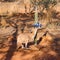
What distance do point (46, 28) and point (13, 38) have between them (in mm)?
1748

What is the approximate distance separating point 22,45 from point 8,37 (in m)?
1.39

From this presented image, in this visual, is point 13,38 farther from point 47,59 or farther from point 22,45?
point 47,59

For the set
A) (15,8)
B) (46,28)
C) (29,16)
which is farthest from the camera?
(15,8)

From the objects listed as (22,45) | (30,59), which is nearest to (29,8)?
A: (22,45)

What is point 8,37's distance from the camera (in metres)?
7.79

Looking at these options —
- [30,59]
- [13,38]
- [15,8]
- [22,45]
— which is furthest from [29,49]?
[15,8]

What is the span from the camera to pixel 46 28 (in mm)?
8773

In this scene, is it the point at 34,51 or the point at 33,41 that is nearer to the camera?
the point at 34,51

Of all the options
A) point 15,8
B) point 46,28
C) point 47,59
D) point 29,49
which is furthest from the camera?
point 15,8

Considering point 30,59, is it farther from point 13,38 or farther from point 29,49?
point 13,38

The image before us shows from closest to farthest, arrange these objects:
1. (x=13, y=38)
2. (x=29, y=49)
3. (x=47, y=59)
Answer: (x=47, y=59) → (x=29, y=49) → (x=13, y=38)

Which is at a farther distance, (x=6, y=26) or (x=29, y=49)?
(x=6, y=26)

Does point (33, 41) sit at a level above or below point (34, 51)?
above

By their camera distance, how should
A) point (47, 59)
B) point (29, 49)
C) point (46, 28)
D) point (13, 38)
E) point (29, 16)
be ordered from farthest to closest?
point (29, 16) < point (46, 28) < point (13, 38) < point (29, 49) < point (47, 59)
